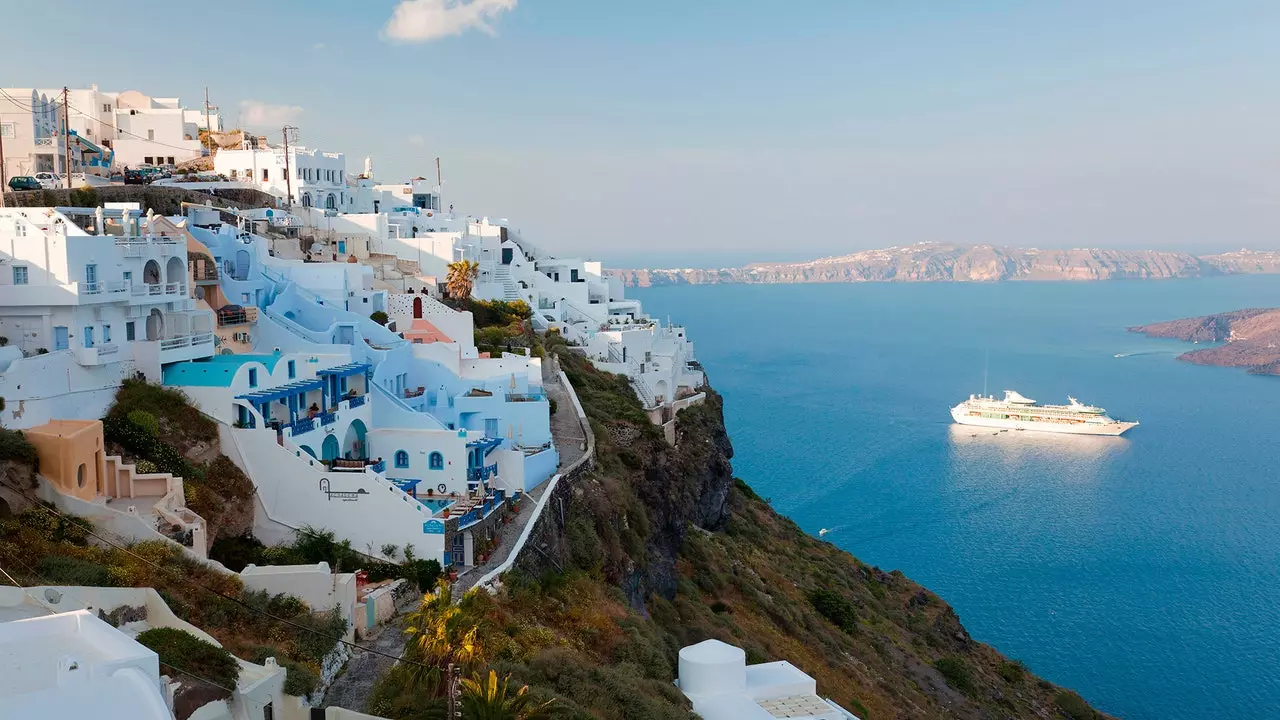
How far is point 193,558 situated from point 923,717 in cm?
1789

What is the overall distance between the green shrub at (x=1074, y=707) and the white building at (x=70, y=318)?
2656 cm

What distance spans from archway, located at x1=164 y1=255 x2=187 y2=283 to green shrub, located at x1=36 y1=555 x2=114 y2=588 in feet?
25.7

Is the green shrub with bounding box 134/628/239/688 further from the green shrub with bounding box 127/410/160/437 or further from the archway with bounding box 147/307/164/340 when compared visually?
the archway with bounding box 147/307/164/340

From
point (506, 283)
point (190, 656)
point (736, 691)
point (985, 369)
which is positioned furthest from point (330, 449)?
point (985, 369)

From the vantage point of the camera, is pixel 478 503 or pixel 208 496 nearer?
pixel 208 496

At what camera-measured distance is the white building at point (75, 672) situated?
23.4ft

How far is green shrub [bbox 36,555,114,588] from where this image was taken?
1128 cm

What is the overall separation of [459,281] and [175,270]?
14568mm

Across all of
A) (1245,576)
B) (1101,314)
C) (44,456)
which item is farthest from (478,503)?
(1101,314)

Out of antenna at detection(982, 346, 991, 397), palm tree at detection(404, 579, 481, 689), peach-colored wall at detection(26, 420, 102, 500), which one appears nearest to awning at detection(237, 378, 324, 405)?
peach-colored wall at detection(26, 420, 102, 500)

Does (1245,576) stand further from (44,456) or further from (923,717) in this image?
(44,456)

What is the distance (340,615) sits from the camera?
42.6 ft

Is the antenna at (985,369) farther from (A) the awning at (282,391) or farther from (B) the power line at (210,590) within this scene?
(B) the power line at (210,590)

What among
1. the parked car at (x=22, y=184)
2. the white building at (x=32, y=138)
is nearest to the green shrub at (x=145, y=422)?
the parked car at (x=22, y=184)
